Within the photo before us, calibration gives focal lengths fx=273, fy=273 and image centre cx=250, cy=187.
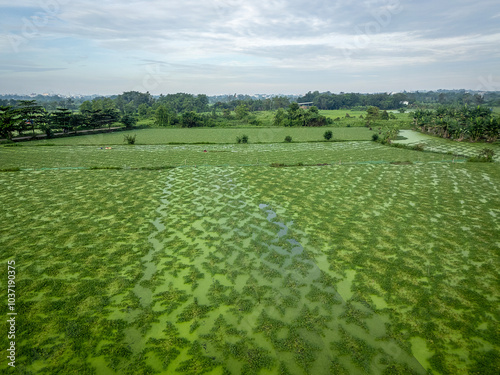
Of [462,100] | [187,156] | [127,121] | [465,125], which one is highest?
[462,100]

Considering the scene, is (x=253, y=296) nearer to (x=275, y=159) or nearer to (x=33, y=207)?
(x=33, y=207)

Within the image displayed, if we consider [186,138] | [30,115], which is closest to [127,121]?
[30,115]

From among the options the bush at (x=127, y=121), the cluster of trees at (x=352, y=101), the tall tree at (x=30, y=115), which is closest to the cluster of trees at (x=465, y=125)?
the bush at (x=127, y=121)

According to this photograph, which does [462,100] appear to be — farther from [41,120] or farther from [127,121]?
[41,120]

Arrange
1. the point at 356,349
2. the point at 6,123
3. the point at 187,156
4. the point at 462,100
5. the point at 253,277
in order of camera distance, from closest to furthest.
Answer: the point at 356,349, the point at 253,277, the point at 187,156, the point at 6,123, the point at 462,100

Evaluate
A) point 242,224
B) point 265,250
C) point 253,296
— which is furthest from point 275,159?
point 253,296

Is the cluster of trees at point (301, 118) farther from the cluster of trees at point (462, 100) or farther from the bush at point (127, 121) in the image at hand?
the cluster of trees at point (462, 100)
